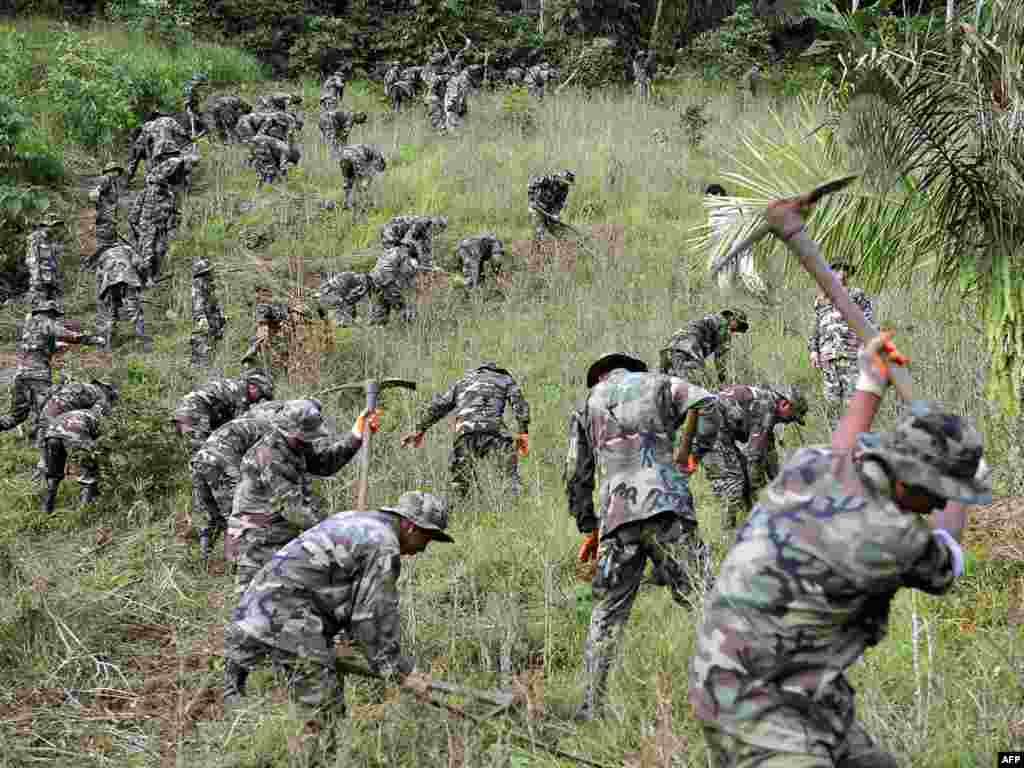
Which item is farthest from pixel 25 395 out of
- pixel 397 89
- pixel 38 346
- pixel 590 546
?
pixel 397 89

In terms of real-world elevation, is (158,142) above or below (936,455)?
below

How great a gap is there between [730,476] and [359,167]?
35.1ft

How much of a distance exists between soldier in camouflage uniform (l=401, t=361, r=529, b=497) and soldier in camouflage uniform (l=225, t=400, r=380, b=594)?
1779 mm

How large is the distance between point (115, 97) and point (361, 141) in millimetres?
4511

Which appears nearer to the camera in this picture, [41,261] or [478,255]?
[41,261]

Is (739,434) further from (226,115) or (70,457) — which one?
(226,115)

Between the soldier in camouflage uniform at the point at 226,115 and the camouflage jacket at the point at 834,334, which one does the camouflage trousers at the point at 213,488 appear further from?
the soldier in camouflage uniform at the point at 226,115

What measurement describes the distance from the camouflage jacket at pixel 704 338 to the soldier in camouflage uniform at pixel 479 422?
51.9 inches

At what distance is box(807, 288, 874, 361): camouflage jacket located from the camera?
27.1 feet

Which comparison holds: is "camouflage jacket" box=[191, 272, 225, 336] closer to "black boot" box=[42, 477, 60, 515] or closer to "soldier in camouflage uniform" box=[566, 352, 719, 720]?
"black boot" box=[42, 477, 60, 515]

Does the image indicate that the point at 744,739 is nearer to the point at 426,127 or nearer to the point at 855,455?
the point at 855,455

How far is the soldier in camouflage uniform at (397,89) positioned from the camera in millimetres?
22547

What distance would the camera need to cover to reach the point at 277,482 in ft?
20.3

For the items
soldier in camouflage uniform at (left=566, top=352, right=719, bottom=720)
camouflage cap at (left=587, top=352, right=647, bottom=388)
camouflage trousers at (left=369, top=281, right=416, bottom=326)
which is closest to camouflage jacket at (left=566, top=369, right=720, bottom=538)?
soldier in camouflage uniform at (left=566, top=352, right=719, bottom=720)
